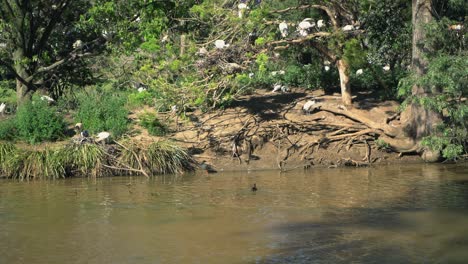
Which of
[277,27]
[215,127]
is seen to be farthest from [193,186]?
[277,27]

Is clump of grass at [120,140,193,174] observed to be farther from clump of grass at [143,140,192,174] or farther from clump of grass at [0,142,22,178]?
clump of grass at [0,142,22,178]

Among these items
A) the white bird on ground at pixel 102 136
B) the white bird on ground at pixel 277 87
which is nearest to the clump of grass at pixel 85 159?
the white bird on ground at pixel 102 136

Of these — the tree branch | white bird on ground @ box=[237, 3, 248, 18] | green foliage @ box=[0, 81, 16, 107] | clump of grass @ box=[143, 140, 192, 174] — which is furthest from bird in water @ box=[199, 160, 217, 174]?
green foliage @ box=[0, 81, 16, 107]

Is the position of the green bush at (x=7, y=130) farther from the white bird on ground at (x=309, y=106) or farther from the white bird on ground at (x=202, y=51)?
the white bird on ground at (x=309, y=106)

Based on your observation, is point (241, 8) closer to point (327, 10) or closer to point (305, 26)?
point (305, 26)

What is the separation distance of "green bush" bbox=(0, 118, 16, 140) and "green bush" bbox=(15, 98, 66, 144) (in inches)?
6.1

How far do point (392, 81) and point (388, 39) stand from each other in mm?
1620

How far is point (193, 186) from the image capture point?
15789 mm

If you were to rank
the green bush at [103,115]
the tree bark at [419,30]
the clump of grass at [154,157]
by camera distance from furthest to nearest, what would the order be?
the green bush at [103,115]
the clump of grass at [154,157]
the tree bark at [419,30]

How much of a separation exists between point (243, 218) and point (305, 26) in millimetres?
6941

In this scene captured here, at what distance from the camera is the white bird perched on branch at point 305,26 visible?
17.8m

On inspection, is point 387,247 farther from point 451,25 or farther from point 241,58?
Answer: point 241,58

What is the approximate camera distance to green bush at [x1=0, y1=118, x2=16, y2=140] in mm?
18578

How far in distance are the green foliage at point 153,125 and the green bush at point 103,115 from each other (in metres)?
0.56
